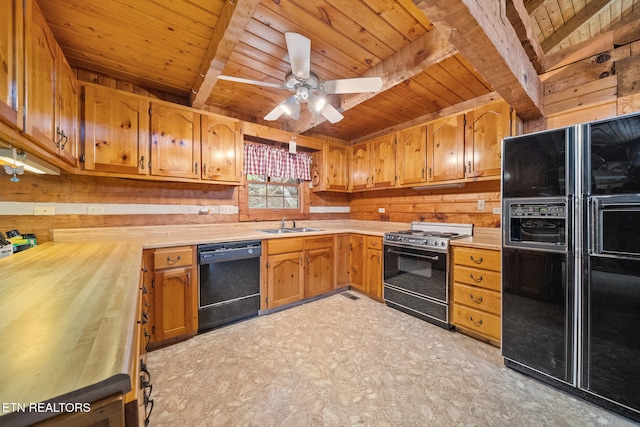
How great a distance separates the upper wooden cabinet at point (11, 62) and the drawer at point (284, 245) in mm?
1950

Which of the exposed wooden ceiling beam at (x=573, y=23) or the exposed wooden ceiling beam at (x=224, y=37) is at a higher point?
the exposed wooden ceiling beam at (x=573, y=23)

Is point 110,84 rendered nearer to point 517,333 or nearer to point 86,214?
point 86,214

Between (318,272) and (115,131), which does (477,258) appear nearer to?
(318,272)

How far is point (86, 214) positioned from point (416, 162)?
3486mm

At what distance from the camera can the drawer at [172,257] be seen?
6.84ft

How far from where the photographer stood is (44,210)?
2.15 m

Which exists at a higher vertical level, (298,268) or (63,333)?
(63,333)

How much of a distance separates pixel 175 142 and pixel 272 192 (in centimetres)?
136

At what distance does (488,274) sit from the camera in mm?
2156

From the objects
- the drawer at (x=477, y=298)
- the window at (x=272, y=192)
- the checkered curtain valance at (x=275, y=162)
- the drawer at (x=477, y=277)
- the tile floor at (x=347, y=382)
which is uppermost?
the checkered curtain valance at (x=275, y=162)

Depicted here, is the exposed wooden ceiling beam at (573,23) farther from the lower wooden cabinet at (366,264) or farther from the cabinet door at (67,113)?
the cabinet door at (67,113)

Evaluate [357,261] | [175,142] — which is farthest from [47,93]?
[357,261]

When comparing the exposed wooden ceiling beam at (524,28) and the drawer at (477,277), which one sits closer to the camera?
the exposed wooden ceiling beam at (524,28)

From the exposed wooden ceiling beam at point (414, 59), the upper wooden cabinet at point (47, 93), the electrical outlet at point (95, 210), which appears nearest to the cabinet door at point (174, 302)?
the electrical outlet at point (95, 210)
